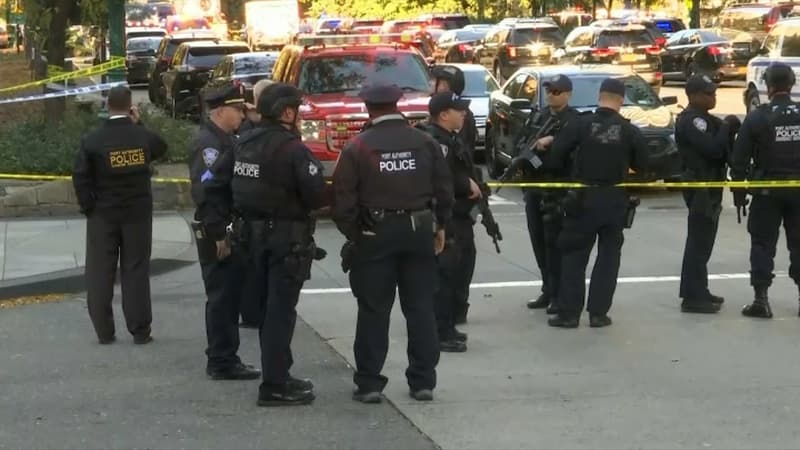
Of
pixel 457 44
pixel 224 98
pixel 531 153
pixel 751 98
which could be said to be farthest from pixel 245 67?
pixel 457 44

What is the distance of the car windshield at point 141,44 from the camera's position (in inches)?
1668

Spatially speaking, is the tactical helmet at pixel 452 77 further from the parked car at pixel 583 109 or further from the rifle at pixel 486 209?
the parked car at pixel 583 109

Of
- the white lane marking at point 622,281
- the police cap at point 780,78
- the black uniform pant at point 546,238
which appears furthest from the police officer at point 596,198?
the white lane marking at point 622,281

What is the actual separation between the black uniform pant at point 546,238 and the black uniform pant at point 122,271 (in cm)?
296

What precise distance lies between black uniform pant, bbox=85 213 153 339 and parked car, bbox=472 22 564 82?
28027 millimetres

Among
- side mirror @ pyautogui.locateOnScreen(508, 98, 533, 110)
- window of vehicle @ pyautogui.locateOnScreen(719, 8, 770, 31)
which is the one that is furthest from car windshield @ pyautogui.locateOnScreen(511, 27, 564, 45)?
side mirror @ pyautogui.locateOnScreen(508, 98, 533, 110)

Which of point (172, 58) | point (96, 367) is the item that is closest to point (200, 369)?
point (96, 367)

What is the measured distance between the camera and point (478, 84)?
21.3 metres

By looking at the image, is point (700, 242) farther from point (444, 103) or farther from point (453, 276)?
point (444, 103)

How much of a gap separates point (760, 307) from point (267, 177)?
14.3 ft

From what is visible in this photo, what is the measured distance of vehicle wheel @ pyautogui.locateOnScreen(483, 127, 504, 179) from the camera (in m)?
18.6

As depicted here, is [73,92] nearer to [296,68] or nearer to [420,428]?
[296,68]

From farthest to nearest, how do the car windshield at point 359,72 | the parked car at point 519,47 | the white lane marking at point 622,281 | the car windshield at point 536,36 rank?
the car windshield at point 536,36 < the parked car at point 519,47 < the car windshield at point 359,72 < the white lane marking at point 622,281

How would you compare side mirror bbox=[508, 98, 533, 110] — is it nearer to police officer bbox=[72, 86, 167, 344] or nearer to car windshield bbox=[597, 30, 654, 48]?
police officer bbox=[72, 86, 167, 344]
